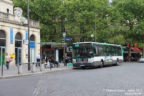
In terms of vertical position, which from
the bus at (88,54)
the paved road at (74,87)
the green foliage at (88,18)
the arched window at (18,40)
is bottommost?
the paved road at (74,87)

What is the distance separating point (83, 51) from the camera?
22188 mm

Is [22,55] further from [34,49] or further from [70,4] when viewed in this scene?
[70,4]

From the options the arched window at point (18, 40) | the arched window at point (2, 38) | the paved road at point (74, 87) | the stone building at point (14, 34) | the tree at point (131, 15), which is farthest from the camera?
the tree at point (131, 15)

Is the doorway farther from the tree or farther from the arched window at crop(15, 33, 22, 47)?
the tree

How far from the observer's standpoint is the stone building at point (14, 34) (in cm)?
2611

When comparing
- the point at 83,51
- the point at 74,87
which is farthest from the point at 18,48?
the point at 74,87

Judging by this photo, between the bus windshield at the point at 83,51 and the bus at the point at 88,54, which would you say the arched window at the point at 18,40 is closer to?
the bus at the point at 88,54

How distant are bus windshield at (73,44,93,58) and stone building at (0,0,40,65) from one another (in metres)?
5.87

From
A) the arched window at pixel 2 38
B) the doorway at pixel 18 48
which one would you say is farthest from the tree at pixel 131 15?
the arched window at pixel 2 38

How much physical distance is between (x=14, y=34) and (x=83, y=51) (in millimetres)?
10974

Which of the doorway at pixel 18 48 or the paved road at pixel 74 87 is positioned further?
the doorway at pixel 18 48

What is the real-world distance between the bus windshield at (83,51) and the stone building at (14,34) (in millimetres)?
5869

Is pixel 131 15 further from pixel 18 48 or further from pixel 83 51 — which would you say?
pixel 18 48

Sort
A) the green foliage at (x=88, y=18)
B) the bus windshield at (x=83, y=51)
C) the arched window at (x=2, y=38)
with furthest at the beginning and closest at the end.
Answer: the green foliage at (x=88, y=18) < the arched window at (x=2, y=38) < the bus windshield at (x=83, y=51)
